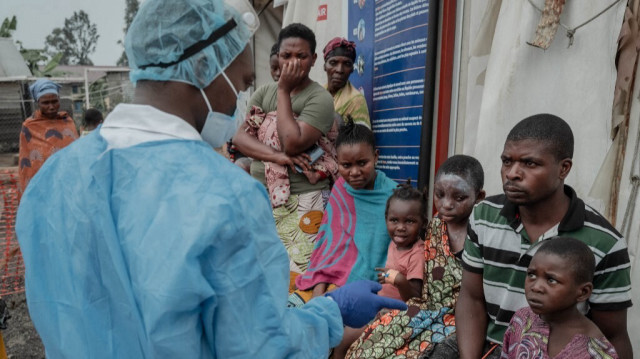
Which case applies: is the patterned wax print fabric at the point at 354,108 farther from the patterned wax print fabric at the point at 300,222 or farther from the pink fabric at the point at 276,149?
the patterned wax print fabric at the point at 300,222

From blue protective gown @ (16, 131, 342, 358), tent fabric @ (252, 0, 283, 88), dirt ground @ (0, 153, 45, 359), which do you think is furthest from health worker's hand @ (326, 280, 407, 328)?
tent fabric @ (252, 0, 283, 88)

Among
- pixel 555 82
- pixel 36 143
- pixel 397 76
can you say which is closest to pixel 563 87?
pixel 555 82

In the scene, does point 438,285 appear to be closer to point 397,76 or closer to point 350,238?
point 350,238

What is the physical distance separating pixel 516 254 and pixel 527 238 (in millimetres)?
75

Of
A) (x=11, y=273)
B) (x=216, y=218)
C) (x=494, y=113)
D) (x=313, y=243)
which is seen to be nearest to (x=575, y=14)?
(x=494, y=113)

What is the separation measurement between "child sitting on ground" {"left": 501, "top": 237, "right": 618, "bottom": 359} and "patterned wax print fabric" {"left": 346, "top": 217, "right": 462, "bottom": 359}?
0.53 meters

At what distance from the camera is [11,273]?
244 inches

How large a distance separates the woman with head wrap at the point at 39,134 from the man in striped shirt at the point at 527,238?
595 cm

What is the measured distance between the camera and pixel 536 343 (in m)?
1.68

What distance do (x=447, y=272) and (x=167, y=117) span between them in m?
1.58

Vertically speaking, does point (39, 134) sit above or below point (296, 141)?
below

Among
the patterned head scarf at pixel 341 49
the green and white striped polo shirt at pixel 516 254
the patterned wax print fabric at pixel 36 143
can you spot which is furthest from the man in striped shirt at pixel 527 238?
the patterned wax print fabric at pixel 36 143

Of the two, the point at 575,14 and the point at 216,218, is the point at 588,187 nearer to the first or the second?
the point at 575,14

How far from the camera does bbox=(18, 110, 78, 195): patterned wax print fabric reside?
6.34 m
